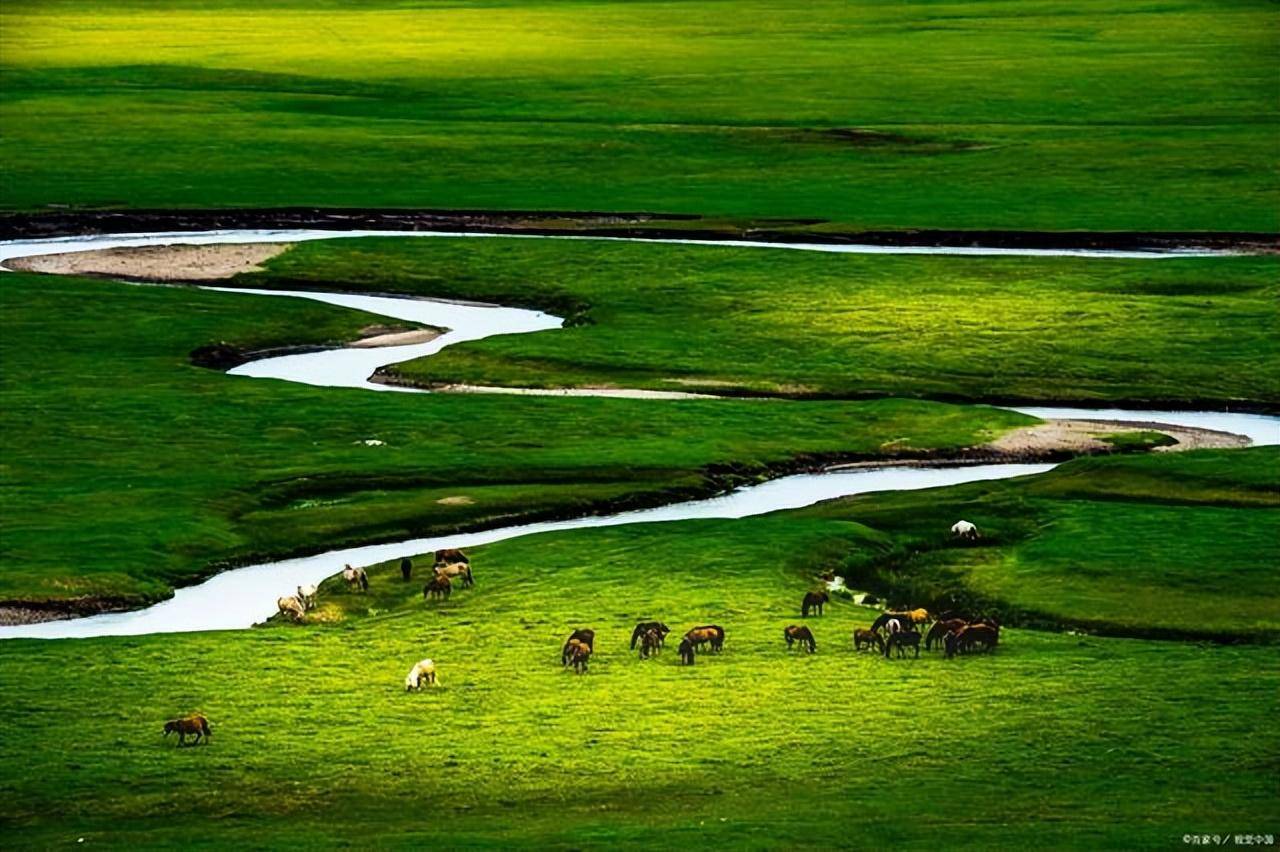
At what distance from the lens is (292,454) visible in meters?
44.1

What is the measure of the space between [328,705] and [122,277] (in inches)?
1528

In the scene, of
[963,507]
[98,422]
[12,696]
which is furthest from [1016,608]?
[98,422]

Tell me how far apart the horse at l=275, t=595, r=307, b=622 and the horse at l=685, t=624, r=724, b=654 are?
18.1ft

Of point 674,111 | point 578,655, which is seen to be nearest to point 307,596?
point 578,655

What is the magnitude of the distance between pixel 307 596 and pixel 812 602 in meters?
6.86

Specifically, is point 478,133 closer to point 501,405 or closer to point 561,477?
point 501,405

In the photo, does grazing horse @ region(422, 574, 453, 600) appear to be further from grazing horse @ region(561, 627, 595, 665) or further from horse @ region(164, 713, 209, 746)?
horse @ region(164, 713, 209, 746)

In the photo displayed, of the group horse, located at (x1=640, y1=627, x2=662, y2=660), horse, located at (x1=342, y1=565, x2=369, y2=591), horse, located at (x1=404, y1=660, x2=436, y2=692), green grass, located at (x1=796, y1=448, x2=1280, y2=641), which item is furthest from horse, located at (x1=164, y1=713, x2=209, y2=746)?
green grass, located at (x1=796, y1=448, x2=1280, y2=641)

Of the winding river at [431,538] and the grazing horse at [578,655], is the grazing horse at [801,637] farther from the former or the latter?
the winding river at [431,538]

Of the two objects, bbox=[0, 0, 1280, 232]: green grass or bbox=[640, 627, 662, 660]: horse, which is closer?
A: bbox=[640, 627, 662, 660]: horse

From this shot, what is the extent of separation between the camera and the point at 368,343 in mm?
56719

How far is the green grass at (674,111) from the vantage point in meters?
77.8

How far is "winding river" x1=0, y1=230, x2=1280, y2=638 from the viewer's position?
3434 cm

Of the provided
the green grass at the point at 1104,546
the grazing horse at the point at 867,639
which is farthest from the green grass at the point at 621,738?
the green grass at the point at 1104,546
